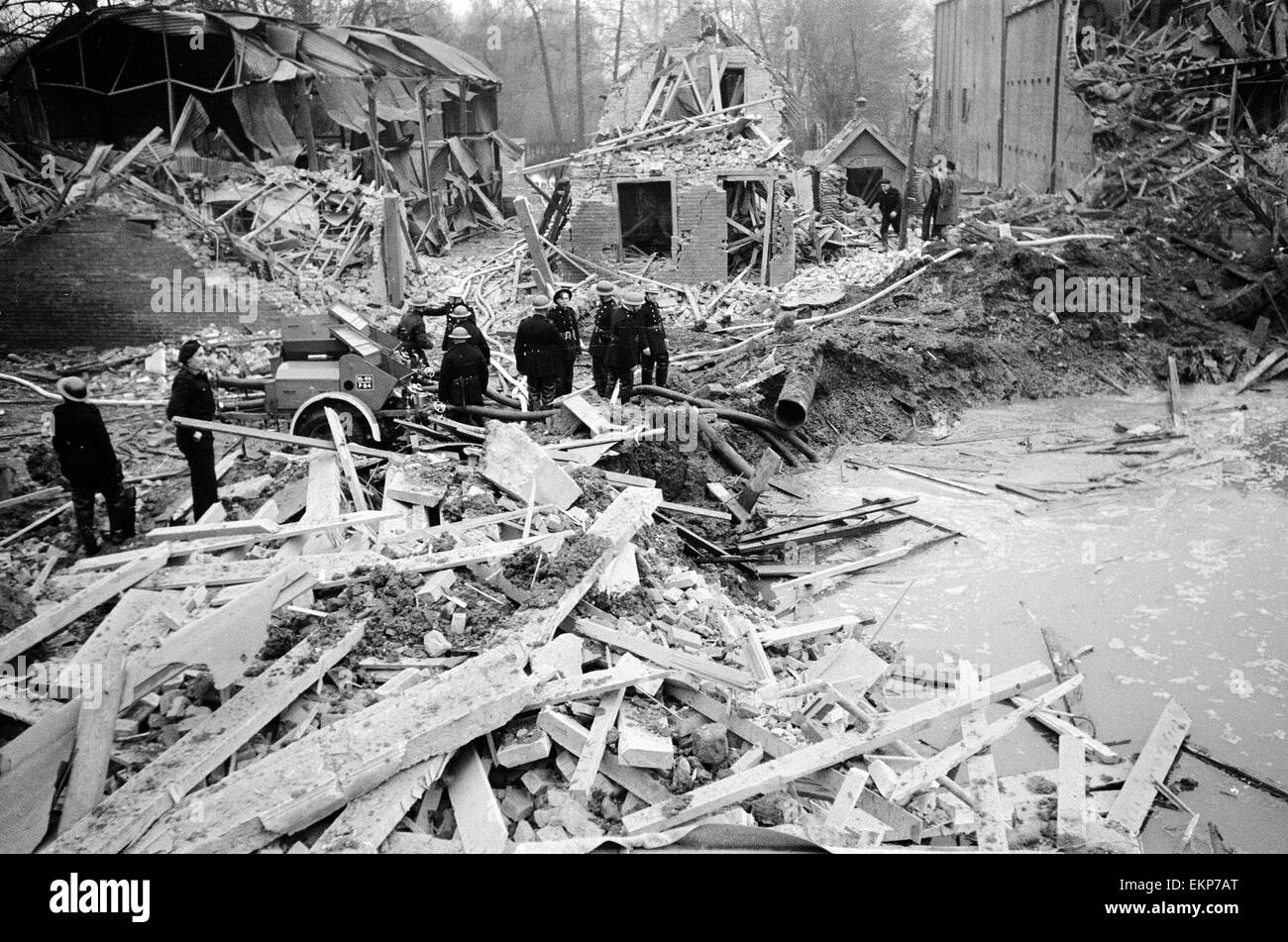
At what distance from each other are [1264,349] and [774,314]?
7.57 meters

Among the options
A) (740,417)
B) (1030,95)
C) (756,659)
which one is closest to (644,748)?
(756,659)

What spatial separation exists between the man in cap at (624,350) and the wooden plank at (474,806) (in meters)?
7.58

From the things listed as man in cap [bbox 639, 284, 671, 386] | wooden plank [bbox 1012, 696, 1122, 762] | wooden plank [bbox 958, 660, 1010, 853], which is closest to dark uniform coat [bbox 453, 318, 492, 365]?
man in cap [bbox 639, 284, 671, 386]

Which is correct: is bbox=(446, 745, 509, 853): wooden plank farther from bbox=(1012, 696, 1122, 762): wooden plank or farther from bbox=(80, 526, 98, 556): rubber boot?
bbox=(80, 526, 98, 556): rubber boot

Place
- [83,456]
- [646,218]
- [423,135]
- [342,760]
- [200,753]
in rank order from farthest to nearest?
[423,135] < [646,218] < [83,456] < [200,753] < [342,760]

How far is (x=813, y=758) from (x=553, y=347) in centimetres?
759

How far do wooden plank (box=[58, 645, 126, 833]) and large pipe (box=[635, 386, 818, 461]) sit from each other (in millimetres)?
7739

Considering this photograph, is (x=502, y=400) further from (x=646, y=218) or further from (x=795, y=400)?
(x=646, y=218)

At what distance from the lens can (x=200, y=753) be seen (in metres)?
5.48

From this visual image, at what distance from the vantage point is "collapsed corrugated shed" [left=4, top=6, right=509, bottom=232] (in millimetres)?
23062

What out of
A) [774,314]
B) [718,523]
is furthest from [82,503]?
[774,314]

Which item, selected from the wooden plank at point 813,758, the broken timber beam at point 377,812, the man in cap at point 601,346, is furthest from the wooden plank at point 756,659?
the man in cap at point 601,346

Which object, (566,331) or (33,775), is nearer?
(33,775)

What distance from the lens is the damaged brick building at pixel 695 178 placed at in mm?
21688
